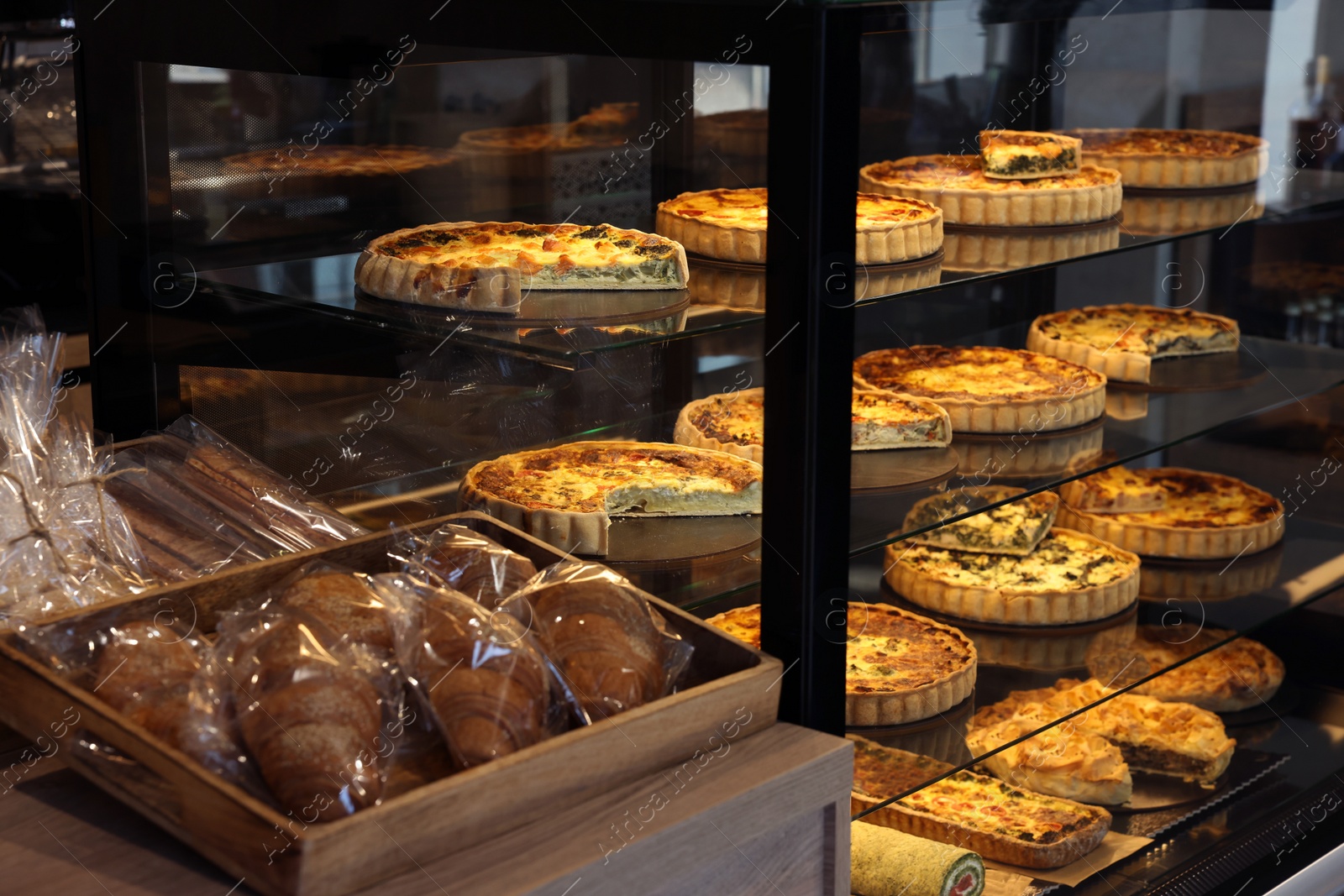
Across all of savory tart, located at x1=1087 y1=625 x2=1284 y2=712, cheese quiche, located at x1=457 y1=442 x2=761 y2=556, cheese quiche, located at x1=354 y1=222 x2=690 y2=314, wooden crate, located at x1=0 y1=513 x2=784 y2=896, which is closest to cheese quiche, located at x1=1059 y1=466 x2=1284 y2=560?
savory tart, located at x1=1087 y1=625 x2=1284 y2=712

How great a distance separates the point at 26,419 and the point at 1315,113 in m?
4.60

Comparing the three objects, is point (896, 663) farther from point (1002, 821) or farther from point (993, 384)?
point (993, 384)

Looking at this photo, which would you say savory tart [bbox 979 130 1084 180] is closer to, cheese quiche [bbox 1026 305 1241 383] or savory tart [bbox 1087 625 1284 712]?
cheese quiche [bbox 1026 305 1241 383]

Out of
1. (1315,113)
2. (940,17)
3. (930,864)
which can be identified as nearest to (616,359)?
(930,864)

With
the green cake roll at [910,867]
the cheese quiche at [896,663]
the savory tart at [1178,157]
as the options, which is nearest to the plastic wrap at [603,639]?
the cheese quiche at [896,663]

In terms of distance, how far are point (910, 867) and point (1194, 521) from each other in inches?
46.9

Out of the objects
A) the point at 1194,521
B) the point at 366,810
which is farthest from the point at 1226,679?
the point at 366,810

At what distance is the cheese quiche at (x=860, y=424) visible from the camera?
2.04 meters

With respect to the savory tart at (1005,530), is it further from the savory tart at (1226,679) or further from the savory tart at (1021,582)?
the savory tart at (1226,679)

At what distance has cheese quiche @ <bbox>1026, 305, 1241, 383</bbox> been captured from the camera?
2.65 metres

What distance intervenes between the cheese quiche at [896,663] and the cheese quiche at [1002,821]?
0.73 feet

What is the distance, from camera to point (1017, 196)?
218 cm

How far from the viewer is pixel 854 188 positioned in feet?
4.21

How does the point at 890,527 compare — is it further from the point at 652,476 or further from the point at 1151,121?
the point at 1151,121
